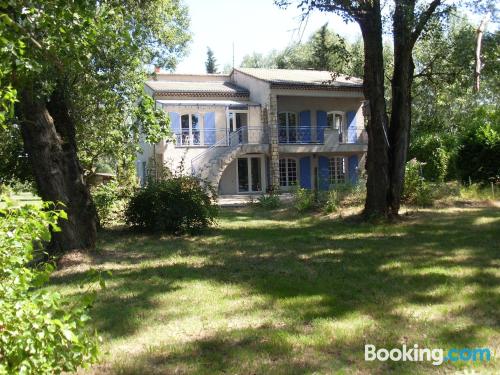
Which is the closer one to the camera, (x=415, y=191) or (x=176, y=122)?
(x=415, y=191)

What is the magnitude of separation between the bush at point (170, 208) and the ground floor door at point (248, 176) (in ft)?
50.8

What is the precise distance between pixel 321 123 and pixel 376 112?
56.9ft

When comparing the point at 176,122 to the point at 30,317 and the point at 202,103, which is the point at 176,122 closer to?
the point at 202,103

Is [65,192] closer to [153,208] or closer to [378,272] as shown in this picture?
[153,208]

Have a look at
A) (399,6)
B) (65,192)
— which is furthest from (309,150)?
(65,192)

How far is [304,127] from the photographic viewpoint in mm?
28344

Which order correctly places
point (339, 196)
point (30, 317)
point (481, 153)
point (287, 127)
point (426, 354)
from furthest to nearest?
point (287, 127) < point (481, 153) < point (339, 196) < point (426, 354) < point (30, 317)

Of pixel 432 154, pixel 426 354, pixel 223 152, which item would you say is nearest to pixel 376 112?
pixel 426 354

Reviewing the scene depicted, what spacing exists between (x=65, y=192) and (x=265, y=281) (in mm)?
4006

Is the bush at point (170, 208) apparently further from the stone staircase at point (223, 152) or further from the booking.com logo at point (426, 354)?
the stone staircase at point (223, 152)

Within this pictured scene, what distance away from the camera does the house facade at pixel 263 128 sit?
87.0ft

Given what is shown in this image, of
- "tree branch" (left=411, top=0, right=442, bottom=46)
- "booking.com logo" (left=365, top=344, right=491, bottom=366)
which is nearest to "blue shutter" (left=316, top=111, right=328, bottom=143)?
"tree branch" (left=411, top=0, right=442, bottom=46)

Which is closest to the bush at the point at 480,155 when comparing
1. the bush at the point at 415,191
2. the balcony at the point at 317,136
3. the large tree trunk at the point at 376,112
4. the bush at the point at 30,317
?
the bush at the point at 415,191

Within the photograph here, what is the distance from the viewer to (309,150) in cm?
2761
